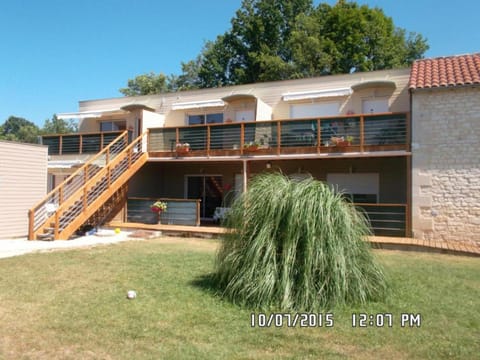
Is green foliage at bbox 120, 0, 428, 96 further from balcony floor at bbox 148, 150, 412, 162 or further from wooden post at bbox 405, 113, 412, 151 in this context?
wooden post at bbox 405, 113, 412, 151

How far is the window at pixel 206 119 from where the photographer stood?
17.2 meters

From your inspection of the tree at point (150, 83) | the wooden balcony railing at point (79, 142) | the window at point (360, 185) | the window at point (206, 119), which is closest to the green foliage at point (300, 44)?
the tree at point (150, 83)

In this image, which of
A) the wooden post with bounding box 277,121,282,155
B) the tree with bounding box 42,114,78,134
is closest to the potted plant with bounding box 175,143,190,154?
the wooden post with bounding box 277,121,282,155

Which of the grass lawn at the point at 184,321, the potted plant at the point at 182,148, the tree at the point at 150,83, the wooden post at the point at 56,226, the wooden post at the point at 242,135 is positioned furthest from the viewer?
the tree at the point at 150,83

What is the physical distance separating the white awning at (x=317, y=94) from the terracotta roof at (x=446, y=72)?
2480mm

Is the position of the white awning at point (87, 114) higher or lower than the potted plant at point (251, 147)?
higher

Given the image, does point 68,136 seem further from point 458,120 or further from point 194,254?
point 458,120

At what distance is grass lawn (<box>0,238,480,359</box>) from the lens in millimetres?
3746

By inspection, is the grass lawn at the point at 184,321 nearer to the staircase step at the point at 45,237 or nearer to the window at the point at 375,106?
the staircase step at the point at 45,237

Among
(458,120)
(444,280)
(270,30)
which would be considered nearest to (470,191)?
(458,120)

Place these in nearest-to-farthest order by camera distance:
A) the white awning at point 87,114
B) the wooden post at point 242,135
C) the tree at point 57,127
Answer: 1. the wooden post at point 242,135
2. the white awning at point 87,114
3. the tree at point 57,127

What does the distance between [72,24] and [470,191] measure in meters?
18.4

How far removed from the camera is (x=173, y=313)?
480 cm

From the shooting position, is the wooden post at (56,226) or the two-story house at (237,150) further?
the two-story house at (237,150)
